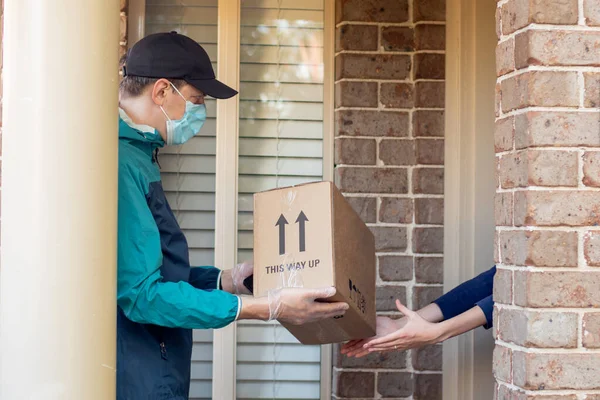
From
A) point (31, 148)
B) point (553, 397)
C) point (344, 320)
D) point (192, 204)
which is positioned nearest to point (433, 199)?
point (192, 204)

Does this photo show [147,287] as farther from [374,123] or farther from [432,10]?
[432,10]

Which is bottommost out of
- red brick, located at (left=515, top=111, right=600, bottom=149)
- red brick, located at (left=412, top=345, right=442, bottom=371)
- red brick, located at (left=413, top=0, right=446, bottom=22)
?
red brick, located at (left=412, top=345, right=442, bottom=371)

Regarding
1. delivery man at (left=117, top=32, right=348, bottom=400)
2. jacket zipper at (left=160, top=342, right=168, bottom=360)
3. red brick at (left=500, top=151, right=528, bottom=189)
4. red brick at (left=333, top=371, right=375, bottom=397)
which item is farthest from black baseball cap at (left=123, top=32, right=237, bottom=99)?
red brick at (left=333, top=371, right=375, bottom=397)

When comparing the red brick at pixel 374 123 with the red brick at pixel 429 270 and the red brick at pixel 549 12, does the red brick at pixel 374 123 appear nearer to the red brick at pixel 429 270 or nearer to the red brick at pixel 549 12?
the red brick at pixel 429 270

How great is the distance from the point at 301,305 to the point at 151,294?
41 cm

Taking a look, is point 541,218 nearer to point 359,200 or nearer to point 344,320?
point 344,320

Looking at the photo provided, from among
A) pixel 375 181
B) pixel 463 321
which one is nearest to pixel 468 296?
pixel 463 321

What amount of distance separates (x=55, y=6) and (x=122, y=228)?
0.62 meters

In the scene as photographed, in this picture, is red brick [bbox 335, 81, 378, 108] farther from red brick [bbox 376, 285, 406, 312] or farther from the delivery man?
the delivery man

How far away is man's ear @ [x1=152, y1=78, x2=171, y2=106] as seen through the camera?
2594 mm

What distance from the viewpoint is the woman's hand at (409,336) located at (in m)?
2.96

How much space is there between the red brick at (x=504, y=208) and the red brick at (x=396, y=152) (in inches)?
53.2

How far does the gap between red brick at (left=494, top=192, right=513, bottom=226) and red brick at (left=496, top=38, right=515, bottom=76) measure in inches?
13.7

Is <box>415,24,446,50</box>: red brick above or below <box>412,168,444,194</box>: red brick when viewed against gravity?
above
